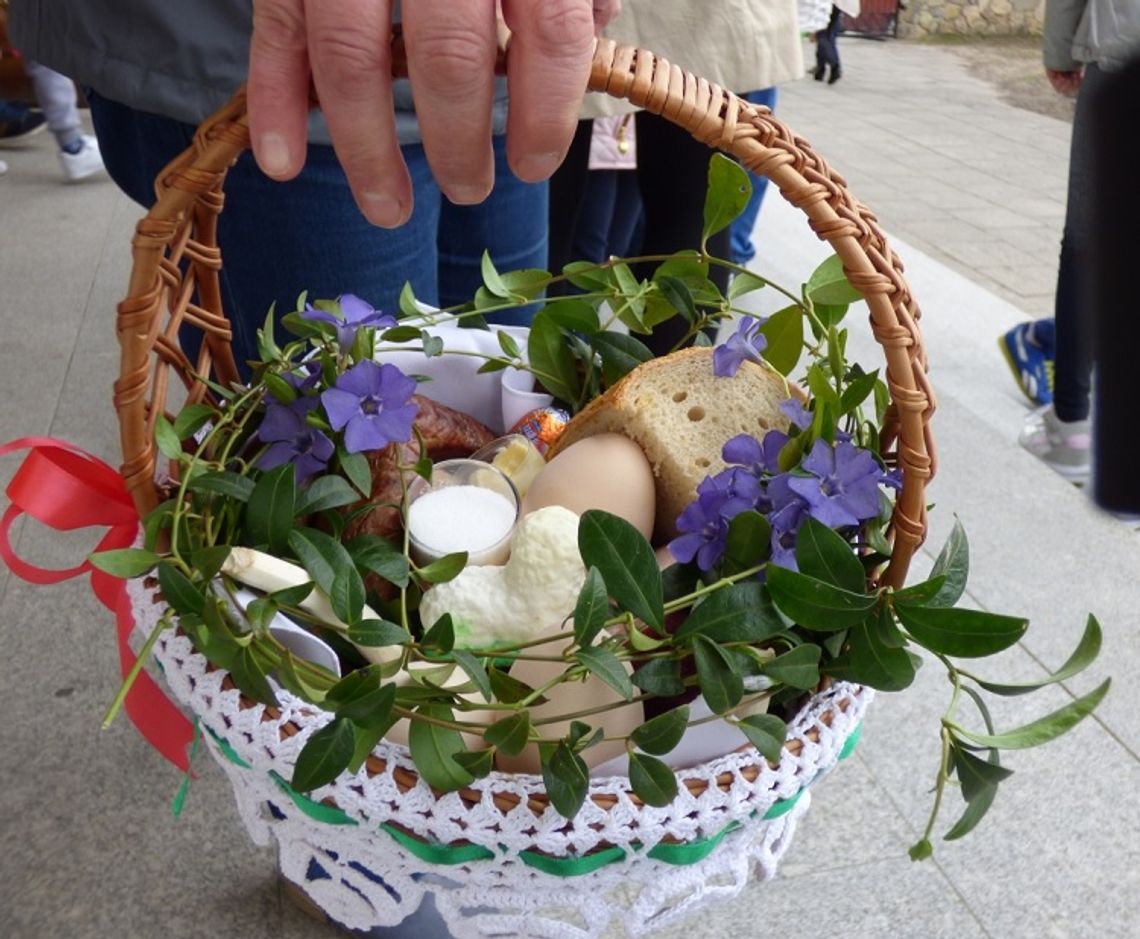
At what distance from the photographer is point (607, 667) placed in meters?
0.40

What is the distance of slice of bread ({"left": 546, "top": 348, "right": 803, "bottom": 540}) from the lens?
54cm

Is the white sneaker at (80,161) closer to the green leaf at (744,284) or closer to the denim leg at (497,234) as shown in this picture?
the denim leg at (497,234)

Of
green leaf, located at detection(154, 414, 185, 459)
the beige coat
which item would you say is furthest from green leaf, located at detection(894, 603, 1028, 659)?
the beige coat

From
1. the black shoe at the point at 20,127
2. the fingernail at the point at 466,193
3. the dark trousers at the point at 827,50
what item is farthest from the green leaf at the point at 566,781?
the dark trousers at the point at 827,50

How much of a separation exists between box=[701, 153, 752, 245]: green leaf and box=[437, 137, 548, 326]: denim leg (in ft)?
Result: 1.06

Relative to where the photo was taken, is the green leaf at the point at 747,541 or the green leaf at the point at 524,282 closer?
the green leaf at the point at 747,541

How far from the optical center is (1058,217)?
323cm

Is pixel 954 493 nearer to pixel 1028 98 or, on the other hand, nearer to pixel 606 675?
pixel 606 675

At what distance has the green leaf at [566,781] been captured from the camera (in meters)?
0.40

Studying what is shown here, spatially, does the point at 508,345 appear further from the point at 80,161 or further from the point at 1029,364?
the point at 80,161

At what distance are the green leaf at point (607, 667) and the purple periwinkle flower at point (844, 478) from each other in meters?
0.12

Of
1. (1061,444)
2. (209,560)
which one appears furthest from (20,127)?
(209,560)

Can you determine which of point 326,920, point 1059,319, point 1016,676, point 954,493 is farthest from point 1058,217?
point 326,920

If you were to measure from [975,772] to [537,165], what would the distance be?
1.05 ft
